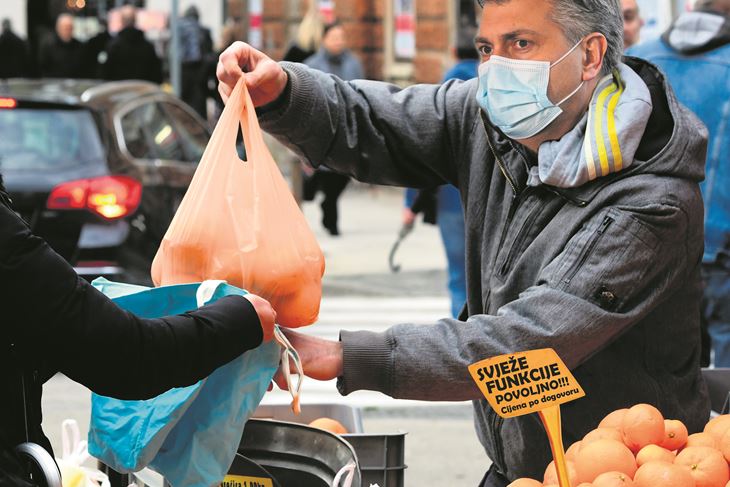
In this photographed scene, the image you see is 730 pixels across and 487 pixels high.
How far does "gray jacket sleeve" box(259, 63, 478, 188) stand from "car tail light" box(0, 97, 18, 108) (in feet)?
16.0

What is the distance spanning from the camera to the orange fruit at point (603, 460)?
98.4 inches

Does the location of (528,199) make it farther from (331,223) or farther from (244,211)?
(331,223)

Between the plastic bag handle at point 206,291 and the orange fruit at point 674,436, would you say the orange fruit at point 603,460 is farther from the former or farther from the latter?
the plastic bag handle at point 206,291

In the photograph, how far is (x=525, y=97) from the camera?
9.23 feet

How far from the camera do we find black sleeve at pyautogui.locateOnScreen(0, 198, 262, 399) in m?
2.02

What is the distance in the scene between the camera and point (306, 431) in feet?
9.05

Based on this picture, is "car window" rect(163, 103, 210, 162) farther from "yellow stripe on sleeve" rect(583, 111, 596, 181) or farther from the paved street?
"yellow stripe on sleeve" rect(583, 111, 596, 181)

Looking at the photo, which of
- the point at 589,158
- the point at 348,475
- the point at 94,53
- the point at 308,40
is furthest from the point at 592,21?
the point at 94,53

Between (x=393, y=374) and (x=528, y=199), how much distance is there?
20.6 inches

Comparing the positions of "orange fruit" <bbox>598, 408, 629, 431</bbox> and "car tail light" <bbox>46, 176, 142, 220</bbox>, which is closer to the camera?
"orange fruit" <bbox>598, 408, 629, 431</bbox>

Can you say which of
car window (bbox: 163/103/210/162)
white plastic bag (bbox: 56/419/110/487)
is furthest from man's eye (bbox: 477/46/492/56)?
car window (bbox: 163/103/210/162)

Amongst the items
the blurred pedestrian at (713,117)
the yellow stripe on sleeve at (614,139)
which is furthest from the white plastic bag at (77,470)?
the blurred pedestrian at (713,117)

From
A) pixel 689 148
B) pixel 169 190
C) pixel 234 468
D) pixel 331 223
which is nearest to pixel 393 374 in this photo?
pixel 234 468

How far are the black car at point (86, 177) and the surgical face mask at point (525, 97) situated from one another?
15.8ft
